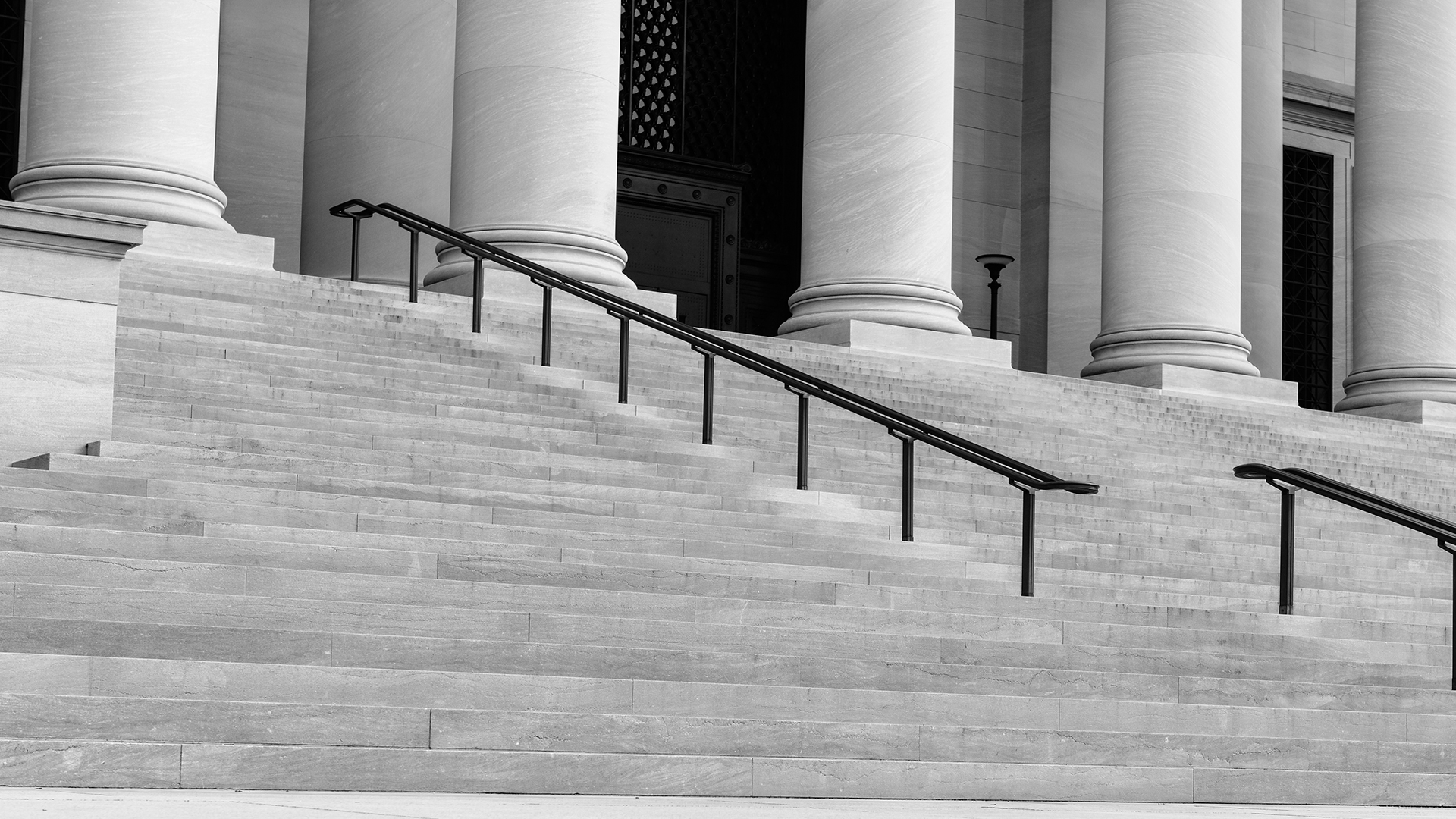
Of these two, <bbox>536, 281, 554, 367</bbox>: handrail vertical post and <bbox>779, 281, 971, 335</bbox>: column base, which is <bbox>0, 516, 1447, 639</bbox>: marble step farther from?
<bbox>779, 281, 971, 335</bbox>: column base

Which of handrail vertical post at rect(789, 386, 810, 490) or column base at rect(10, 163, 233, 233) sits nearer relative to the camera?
handrail vertical post at rect(789, 386, 810, 490)

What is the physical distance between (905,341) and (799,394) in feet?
29.3

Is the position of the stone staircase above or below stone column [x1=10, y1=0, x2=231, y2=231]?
below

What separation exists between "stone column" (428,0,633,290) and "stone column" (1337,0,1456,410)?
14763mm

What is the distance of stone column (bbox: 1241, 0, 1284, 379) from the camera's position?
128 ft

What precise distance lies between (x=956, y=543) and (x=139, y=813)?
10089 mm

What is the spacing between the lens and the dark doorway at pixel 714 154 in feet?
118

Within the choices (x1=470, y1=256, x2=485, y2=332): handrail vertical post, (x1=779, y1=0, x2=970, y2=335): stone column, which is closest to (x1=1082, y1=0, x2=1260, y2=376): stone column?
(x1=779, y1=0, x2=970, y2=335): stone column

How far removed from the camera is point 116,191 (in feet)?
68.8

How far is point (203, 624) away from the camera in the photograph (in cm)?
1051

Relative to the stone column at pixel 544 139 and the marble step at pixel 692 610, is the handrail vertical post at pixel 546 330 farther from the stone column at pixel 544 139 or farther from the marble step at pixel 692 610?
the marble step at pixel 692 610

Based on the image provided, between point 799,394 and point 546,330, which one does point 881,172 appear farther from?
point 799,394

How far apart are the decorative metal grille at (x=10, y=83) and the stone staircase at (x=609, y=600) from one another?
11420 millimetres

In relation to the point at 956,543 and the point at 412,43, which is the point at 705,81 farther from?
the point at 956,543
